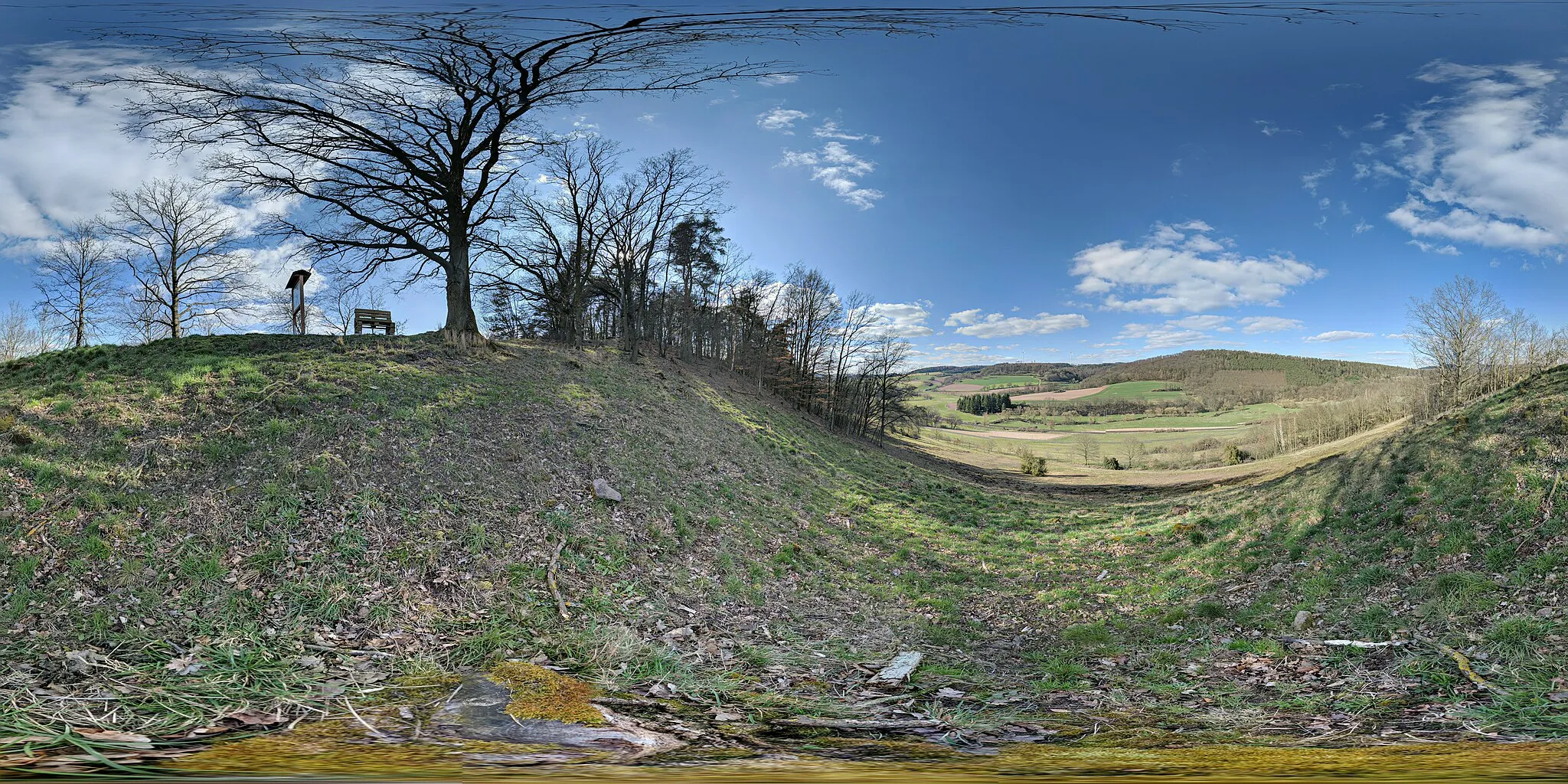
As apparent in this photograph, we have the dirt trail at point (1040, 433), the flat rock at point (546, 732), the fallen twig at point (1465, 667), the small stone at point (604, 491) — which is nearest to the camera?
the flat rock at point (546, 732)

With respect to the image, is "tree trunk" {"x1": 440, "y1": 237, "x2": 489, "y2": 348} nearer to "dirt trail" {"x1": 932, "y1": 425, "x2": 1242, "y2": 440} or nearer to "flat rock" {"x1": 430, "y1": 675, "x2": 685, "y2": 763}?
"flat rock" {"x1": 430, "y1": 675, "x2": 685, "y2": 763}

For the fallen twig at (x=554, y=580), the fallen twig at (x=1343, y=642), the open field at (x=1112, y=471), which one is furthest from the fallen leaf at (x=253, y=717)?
the open field at (x=1112, y=471)

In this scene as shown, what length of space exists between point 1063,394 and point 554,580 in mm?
95101

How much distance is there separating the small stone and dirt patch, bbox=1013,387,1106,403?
3353 inches

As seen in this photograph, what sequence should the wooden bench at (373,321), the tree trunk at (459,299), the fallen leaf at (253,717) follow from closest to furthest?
the fallen leaf at (253,717), the tree trunk at (459,299), the wooden bench at (373,321)

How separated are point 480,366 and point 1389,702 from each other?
48.2ft

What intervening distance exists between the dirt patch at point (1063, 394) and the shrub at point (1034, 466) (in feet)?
168

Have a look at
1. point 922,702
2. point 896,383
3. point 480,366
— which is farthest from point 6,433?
point 896,383

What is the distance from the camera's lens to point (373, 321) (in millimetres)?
15875

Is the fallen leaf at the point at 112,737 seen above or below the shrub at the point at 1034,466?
above

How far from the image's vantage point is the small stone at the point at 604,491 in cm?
928

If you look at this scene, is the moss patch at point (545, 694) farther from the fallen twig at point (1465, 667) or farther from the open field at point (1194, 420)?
the open field at point (1194, 420)

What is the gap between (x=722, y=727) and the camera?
11.1 ft

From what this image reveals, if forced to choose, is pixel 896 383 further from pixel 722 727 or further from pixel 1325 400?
pixel 722 727
